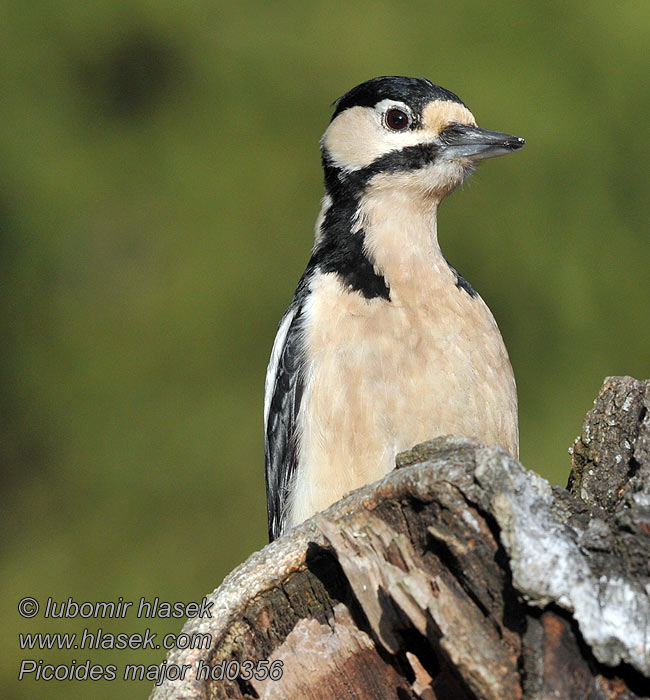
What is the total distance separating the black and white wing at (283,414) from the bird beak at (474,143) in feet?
2.64

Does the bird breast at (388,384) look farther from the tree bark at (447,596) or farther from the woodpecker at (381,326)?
the tree bark at (447,596)

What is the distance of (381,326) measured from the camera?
10.6 feet

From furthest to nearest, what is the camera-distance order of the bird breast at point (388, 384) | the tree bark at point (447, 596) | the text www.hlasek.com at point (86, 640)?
the text www.hlasek.com at point (86, 640) → the bird breast at point (388, 384) → the tree bark at point (447, 596)

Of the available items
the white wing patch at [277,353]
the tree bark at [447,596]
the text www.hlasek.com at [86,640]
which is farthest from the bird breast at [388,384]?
the text www.hlasek.com at [86,640]

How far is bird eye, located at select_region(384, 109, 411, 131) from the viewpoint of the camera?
11.7 feet

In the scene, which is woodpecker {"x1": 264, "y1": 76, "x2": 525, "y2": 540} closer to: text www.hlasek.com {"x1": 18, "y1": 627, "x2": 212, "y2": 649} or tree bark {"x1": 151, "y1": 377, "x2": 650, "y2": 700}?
tree bark {"x1": 151, "y1": 377, "x2": 650, "y2": 700}

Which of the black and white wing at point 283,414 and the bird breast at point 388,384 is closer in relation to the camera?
the bird breast at point 388,384

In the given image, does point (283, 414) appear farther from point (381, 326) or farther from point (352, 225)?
point (352, 225)

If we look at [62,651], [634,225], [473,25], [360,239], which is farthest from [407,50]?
[62,651]

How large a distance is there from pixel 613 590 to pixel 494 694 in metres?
0.27

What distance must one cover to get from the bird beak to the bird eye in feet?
0.50

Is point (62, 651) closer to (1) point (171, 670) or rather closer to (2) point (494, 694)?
(1) point (171, 670)

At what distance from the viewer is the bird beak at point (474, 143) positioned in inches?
137

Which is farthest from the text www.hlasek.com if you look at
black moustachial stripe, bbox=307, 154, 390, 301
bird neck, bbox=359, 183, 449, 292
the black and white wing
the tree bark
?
the tree bark
